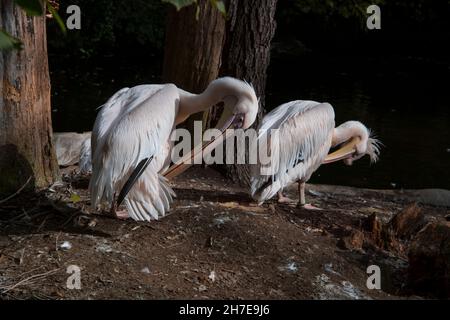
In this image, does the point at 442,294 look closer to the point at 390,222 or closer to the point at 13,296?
the point at 390,222

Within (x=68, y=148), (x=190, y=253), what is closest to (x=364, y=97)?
(x=68, y=148)

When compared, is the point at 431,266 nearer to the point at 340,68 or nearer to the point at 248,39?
the point at 248,39

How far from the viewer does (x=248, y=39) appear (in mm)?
5543

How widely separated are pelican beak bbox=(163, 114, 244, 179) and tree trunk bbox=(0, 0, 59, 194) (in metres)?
1.00

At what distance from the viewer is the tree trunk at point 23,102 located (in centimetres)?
435

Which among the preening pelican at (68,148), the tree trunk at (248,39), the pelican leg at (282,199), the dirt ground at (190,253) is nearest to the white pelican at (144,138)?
the dirt ground at (190,253)

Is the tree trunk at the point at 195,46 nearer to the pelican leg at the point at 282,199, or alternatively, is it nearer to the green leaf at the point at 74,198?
the pelican leg at the point at 282,199

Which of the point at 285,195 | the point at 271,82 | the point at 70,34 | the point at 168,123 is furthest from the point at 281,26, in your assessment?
the point at 168,123

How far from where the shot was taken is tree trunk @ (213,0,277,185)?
551cm

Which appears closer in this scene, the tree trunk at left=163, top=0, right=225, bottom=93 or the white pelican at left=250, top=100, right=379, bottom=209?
the white pelican at left=250, top=100, right=379, bottom=209

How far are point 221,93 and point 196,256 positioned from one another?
4.18 ft

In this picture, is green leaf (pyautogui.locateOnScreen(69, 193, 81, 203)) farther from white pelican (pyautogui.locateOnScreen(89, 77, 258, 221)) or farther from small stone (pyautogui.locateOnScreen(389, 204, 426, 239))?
small stone (pyautogui.locateOnScreen(389, 204, 426, 239))

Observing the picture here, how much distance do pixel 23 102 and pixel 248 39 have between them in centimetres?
210

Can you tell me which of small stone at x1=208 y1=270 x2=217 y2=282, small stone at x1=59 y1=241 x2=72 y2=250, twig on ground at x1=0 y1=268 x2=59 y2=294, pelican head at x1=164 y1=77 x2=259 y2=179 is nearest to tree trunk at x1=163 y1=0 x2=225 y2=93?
pelican head at x1=164 y1=77 x2=259 y2=179
